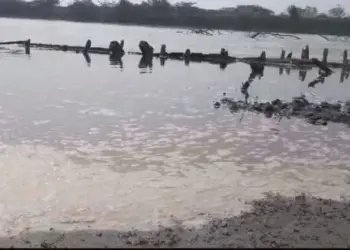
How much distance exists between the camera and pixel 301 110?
Answer: 21656 millimetres

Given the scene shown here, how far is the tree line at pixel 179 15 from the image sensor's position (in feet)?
377

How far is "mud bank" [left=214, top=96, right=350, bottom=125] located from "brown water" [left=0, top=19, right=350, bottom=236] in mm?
786

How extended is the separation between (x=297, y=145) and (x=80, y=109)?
29.4 feet

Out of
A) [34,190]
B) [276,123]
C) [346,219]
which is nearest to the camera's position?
[346,219]

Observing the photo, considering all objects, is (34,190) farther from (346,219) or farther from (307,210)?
(346,219)

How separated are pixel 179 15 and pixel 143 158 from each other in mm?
118945

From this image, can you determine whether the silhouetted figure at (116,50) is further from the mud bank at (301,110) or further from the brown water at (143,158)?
the mud bank at (301,110)

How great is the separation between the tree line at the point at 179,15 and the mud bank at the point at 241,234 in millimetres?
108288

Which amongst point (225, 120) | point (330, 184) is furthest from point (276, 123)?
point (330, 184)

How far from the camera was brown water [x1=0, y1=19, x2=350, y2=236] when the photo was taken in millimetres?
9695

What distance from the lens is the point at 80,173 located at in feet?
38.8

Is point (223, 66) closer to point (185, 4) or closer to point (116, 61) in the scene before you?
point (116, 61)

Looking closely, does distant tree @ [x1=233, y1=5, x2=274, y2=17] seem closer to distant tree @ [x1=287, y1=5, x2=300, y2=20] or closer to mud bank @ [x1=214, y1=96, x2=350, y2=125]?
distant tree @ [x1=287, y1=5, x2=300, y2=20]

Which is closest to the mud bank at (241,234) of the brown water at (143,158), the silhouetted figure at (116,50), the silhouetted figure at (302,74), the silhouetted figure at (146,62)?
the brown water at (143,158)
